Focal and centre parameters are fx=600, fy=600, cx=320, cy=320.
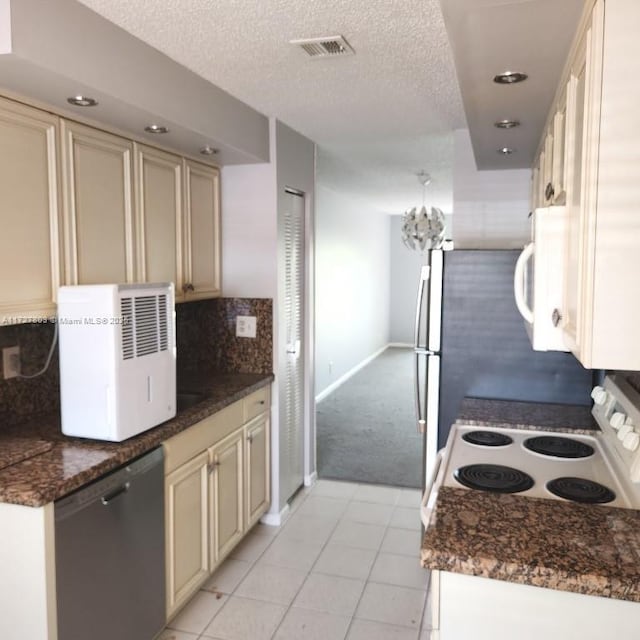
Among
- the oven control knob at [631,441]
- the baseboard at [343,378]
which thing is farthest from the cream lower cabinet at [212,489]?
the baseboard at [343,378]

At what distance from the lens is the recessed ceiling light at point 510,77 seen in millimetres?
1749

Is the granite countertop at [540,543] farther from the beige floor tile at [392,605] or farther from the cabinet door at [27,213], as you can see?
the cabinet door at [27,213]

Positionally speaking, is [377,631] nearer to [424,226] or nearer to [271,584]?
[271,584]

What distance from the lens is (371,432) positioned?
5434mm

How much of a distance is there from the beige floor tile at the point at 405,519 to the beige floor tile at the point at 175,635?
143 centimetres

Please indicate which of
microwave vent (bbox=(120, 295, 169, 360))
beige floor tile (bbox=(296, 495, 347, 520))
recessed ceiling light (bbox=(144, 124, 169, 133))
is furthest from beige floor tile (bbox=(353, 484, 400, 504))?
recessed ceiling light (bbox=(144, 124, 169, 133))

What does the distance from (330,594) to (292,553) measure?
432 millimetres

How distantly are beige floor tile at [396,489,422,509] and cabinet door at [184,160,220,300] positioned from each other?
179 cm

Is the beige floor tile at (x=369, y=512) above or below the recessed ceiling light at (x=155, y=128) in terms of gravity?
below

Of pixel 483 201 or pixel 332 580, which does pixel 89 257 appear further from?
pixel 483 201

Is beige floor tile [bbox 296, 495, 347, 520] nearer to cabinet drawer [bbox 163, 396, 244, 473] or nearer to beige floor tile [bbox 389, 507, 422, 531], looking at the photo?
beige floor tile [bbox 389, 507, 422, 531]

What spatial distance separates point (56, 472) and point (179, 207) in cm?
153

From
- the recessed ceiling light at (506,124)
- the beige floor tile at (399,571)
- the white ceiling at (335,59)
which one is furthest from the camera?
the beige floor tile at (399,571)

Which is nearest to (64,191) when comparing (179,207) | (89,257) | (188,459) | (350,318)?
(89,257)
